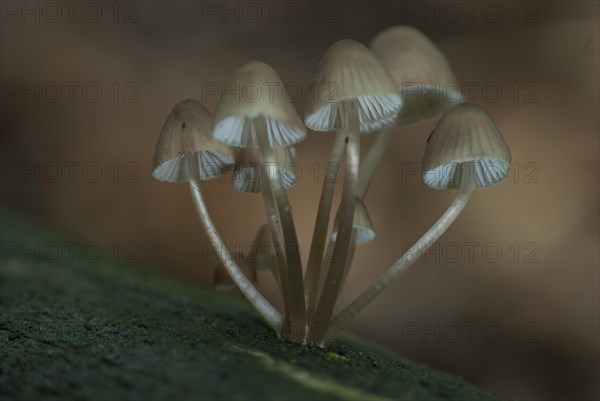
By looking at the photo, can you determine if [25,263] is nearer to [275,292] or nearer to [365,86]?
[275,292]

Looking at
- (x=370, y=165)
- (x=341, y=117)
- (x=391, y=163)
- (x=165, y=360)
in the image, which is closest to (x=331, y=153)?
(x=341, y=117)

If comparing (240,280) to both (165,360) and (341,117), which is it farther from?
(341,117)

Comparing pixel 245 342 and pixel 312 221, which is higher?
pixel 312 221

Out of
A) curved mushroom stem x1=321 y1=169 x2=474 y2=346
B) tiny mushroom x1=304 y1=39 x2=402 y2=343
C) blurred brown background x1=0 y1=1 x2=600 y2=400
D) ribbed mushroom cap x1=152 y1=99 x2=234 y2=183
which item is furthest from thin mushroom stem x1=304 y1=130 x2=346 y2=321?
blurred brown background x1=0 y1=1 x2=600 y2=400

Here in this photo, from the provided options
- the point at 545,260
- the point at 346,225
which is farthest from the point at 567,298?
the point at 346,225

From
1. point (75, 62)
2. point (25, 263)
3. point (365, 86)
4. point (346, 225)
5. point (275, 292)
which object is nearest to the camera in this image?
point (365, 86)

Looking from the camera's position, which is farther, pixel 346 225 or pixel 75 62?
pixel 75 62

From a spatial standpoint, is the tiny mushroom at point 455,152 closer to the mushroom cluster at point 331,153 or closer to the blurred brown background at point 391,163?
the mushroom cluster at point 331,153
